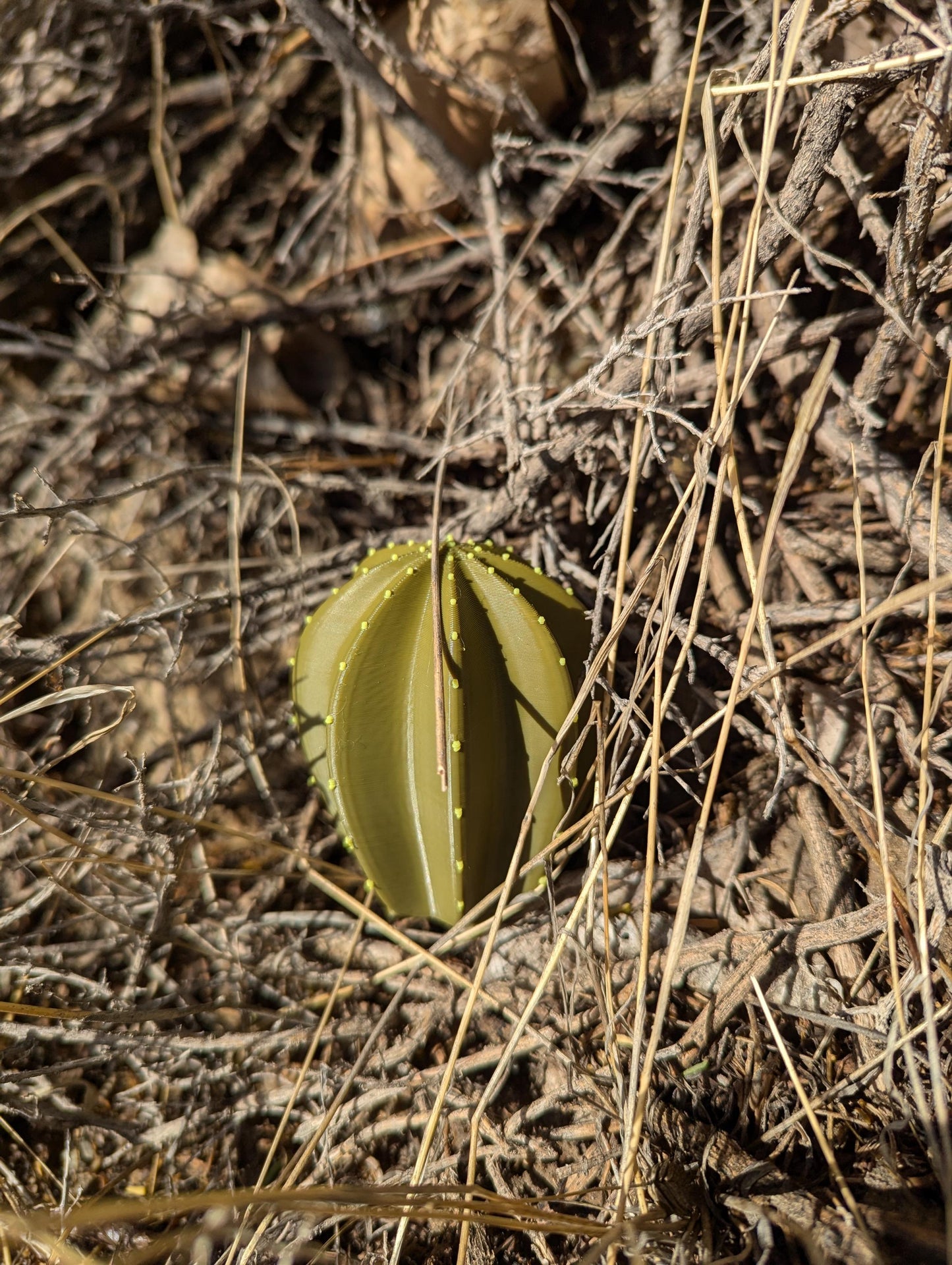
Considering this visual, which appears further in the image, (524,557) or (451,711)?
(524,557)

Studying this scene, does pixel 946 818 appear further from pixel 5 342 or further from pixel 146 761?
pixel 5 342

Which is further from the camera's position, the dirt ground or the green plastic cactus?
the green plastic cactus

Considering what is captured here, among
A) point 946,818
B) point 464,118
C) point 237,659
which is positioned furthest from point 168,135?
point 946,818

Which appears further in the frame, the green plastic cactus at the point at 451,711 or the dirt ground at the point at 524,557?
the green plastic cactus at the point at 451,711
